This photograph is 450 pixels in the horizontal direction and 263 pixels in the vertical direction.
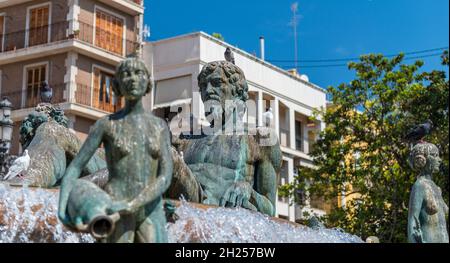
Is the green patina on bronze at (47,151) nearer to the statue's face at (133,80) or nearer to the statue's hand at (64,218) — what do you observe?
the statue's face at (133,80)

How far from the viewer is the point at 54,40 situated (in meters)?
43.4

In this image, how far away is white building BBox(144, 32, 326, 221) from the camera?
43.4 m

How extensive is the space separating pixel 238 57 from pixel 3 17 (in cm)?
1133

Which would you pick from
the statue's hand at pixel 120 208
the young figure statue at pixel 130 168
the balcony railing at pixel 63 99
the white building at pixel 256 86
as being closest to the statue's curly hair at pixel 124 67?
the young figure statue at pixel 130 168

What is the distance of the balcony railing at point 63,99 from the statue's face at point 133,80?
3622 centimetres

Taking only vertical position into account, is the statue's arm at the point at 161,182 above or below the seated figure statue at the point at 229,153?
below

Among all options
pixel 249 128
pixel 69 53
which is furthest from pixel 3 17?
pixel 249 128

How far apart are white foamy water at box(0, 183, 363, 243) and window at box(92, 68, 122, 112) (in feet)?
117

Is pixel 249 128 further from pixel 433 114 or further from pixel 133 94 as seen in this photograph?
pixel 433 114

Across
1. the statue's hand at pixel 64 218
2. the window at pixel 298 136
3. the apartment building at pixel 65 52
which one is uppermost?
the apartment building at pixel 65 52

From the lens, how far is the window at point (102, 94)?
142 feet

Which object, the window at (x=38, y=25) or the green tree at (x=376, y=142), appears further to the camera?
the window at (x=38, y=25)

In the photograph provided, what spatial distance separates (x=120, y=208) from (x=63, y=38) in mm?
38715
